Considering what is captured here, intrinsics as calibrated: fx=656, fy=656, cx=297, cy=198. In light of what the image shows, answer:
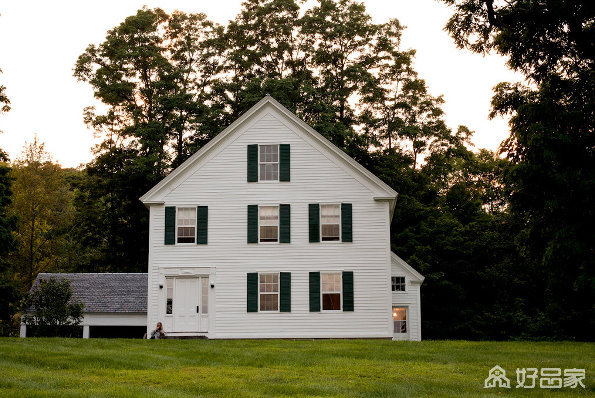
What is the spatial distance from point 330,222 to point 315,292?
264cm

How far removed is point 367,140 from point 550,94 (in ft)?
68.1

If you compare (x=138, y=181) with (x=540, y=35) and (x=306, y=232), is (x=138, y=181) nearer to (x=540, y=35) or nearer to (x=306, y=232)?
(x=306, y=232)

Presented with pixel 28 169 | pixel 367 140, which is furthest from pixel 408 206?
pixel 28 169

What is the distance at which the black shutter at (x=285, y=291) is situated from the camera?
78.0ft

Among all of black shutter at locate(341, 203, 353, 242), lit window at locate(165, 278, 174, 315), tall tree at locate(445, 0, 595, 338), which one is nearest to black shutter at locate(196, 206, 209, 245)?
lit window at locate(165, 278, 174, 315)

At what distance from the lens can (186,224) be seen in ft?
80.2

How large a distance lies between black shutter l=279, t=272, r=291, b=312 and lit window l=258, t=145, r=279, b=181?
365 cm

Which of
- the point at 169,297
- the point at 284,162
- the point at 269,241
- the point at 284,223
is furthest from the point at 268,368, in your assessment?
the point at 284,162

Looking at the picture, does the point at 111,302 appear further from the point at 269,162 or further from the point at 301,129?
the point at 301,129

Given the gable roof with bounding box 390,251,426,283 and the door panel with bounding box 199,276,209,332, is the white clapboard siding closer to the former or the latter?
the gable roof with bounding box 390,251,426,283

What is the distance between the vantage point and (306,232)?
2425 centimetres

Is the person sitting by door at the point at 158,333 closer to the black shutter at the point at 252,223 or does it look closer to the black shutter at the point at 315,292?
the black shutter at the point at 252,223

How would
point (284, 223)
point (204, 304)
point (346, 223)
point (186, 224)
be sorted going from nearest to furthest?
point (204, 304) < point (346, 223) < point (284, 223) < point (186, 224)

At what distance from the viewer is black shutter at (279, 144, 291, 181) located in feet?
80.8
